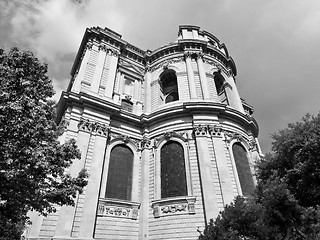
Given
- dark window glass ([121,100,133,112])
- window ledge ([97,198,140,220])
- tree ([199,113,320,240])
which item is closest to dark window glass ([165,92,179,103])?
dark window glass ([121,100,133,112])

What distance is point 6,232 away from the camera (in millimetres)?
6809

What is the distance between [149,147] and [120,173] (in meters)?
3.20

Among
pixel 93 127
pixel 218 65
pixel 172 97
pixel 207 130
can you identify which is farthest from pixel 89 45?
pixel 207 130

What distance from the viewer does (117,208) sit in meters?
14.8

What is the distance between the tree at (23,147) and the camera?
671 cm

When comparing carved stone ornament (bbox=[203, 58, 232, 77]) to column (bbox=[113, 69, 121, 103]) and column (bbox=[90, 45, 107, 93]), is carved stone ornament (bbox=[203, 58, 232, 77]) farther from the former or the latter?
column (bbox=[90, 45, 107, 93])

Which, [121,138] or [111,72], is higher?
[111,72]

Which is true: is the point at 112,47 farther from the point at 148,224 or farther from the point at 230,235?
the point at 230,235

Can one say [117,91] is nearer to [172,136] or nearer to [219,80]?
[172,136]

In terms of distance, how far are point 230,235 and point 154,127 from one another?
12.0m

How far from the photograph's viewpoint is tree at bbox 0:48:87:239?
22.0 feet

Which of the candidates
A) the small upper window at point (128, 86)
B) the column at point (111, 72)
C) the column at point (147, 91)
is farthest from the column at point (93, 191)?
the small upper window at point (128, 86)

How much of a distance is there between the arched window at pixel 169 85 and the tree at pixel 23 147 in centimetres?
1663

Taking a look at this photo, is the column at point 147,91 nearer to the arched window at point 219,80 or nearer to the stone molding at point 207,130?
the stone molding at point 207,130
